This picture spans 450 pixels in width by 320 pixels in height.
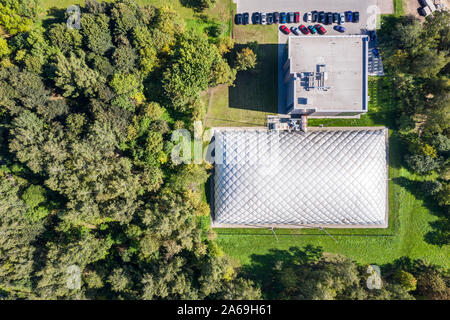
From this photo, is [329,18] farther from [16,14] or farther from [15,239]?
[15,239]

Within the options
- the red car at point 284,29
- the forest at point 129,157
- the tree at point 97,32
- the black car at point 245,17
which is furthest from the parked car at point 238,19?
the tree at point 97,32

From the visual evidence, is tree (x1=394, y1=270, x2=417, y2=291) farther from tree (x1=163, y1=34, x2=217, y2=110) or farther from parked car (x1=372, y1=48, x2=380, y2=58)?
tree (x1=163, y1=34, x2=217, y2=110)

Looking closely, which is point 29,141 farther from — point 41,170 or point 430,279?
point 430,279

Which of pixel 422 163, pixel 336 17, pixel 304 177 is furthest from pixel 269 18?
pixel 422 163

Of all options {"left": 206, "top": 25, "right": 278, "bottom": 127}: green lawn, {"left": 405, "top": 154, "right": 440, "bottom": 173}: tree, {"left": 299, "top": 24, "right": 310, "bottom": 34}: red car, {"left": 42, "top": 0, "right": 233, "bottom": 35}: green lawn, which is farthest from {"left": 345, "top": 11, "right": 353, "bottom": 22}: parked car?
{"left": 405, "top": 154, "right": 440, "bottom": 173}: tree

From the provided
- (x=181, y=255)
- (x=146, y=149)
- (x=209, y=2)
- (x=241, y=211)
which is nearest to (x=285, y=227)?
(x=241, y=211)
